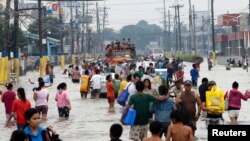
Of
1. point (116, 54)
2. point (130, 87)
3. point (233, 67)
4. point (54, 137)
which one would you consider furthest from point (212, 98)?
point (233, 67)

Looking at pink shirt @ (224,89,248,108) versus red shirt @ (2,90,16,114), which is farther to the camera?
red shirt @ (2,90,16,114)

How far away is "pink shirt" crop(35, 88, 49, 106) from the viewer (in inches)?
923

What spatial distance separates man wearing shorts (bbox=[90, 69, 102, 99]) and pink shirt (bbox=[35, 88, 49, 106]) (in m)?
9.02

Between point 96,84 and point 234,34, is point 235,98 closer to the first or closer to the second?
point 96,84

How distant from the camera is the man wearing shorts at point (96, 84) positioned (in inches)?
1296

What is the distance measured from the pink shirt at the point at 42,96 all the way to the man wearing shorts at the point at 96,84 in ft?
29.6

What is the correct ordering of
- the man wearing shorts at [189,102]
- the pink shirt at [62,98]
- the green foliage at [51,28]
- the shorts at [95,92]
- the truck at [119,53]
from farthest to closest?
1. the green foliage at [51,28]
2. the truck at [119,53]
3. the shorts at [95,92]
4. the pink shirt at [62,98]
5. the man wearing shorts at [189,102]

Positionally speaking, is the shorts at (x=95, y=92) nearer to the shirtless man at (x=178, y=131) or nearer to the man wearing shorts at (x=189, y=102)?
the man wearing shorts at (x=189, y=102)

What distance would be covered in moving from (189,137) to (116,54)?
48524mm

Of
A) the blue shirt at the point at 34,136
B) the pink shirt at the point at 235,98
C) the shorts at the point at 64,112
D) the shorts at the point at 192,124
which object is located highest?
the blue shirt at the point at 34,136

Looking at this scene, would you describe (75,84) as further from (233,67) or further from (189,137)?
(189,137)

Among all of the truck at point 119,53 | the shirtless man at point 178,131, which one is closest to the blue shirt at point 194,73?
the truck at point 119,53

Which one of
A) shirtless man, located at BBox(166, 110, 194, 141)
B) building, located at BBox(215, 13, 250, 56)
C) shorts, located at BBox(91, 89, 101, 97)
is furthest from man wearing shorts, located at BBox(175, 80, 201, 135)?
building, located at BBox(215, 13, 250, 56)

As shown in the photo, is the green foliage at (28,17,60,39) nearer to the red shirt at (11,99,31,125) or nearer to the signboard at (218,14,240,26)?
the signboard at (218,14,240,26)
